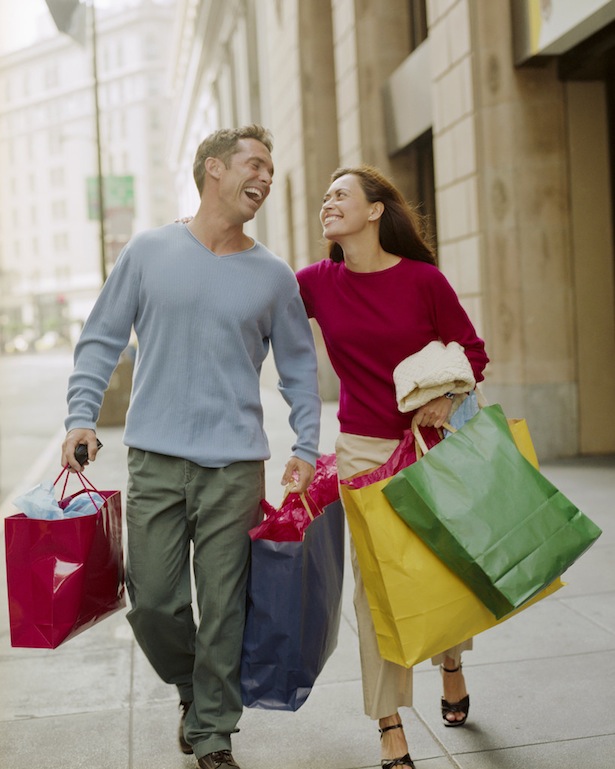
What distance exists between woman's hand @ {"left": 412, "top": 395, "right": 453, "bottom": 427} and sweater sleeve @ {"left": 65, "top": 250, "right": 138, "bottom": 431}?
3.23 ft

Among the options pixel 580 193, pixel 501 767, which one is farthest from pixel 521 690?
pixel 580 193

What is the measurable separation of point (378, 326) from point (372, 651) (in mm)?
1050

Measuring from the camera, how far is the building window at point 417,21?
13906 millimetres

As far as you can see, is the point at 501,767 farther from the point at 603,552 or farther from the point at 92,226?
the point at 92,226

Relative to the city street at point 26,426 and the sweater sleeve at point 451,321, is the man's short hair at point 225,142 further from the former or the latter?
the city street at point 26,426

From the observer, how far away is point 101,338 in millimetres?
3271

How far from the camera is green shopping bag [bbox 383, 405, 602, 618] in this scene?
2.80 m

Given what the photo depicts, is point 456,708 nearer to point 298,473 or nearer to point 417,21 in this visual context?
point 298,473

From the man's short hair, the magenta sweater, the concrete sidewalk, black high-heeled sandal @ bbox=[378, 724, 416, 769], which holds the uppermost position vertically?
the man's short hair

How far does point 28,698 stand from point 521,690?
197 cm

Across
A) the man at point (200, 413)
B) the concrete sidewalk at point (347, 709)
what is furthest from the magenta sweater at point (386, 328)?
the concrete sidewalk at point (347, 709)

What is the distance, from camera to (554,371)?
9461 mm

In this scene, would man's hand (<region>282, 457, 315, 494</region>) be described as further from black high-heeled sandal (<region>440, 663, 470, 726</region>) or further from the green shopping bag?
black high-heeled sandal (<region>440, 663, 470, 726</region>)

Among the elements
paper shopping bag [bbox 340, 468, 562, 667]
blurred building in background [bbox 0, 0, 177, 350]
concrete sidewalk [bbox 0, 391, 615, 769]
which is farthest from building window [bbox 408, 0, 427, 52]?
blurred building in background [bbox 0, 0, 177, 350]
